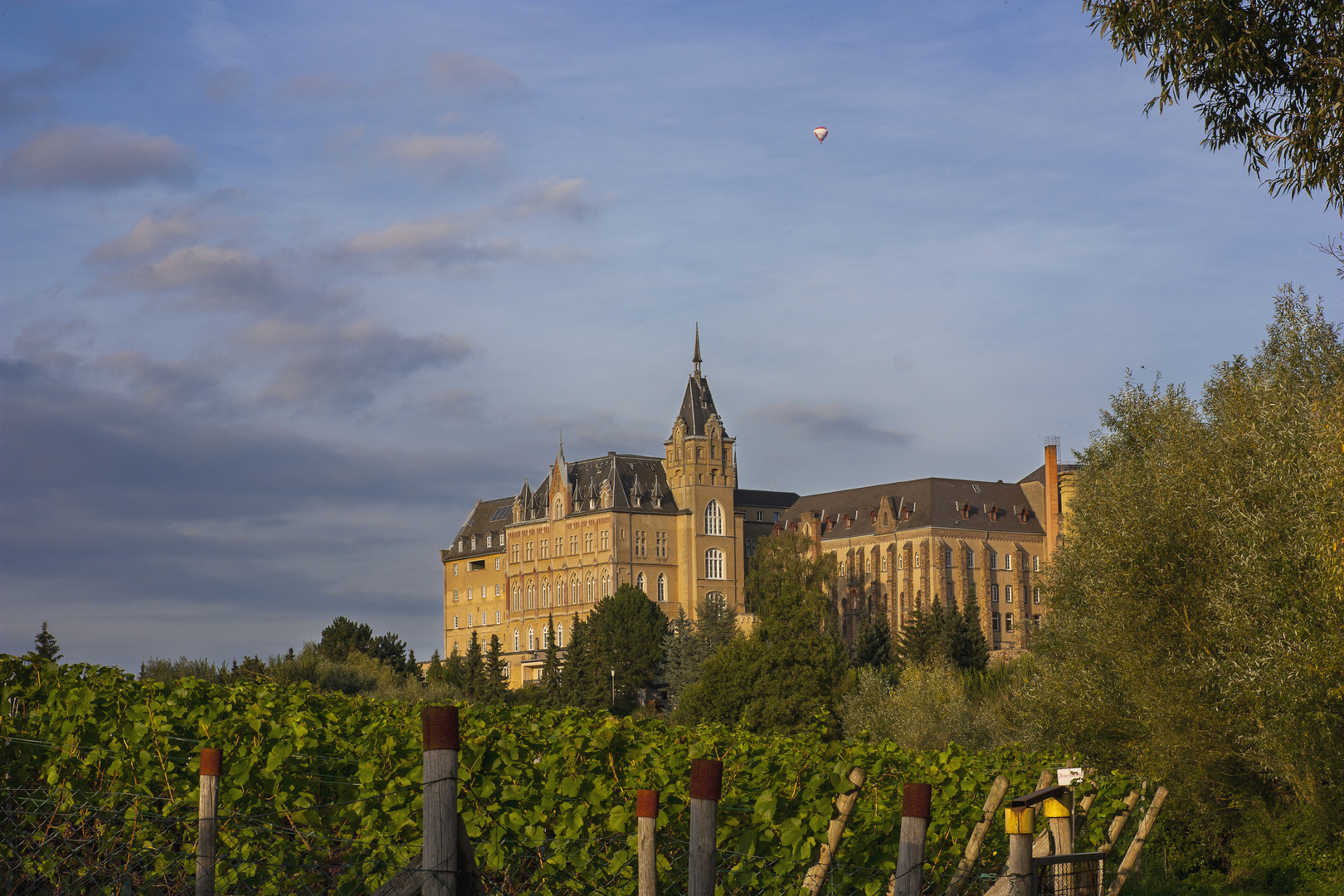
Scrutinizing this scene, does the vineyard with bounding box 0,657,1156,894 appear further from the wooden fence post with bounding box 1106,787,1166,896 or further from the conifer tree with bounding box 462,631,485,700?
the conifer tree with bounding box 462,631,485,700

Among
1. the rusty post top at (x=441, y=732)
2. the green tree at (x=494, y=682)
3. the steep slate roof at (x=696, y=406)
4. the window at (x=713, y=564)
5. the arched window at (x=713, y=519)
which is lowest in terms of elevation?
the rusty post top at (x=441, y=732)

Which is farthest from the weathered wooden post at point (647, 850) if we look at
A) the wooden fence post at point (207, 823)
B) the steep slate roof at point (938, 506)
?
the steep slate roof at point (938, 506)

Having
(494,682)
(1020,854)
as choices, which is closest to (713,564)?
(494,682)

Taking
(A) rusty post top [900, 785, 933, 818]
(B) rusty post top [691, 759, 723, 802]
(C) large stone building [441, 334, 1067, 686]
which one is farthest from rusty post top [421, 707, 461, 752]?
(C) large stone building [441, 334, 1067, 686]

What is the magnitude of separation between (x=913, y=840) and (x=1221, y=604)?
1601cm

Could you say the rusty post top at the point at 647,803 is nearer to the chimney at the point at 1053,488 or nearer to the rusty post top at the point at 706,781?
the rusty post top at the point at 706,781

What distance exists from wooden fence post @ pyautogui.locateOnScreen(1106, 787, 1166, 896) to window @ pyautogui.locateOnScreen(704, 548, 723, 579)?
10771 cm

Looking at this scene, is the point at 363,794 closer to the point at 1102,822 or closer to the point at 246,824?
the point at 246,824

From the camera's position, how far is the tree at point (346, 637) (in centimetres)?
10250

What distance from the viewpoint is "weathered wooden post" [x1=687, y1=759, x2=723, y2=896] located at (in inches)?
281

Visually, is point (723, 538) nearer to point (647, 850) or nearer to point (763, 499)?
point (763, 499)

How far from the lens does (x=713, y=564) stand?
424 feet

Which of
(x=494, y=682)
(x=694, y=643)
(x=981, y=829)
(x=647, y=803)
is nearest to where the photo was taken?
(x=647, y=803)

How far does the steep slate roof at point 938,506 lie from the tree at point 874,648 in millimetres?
21319
